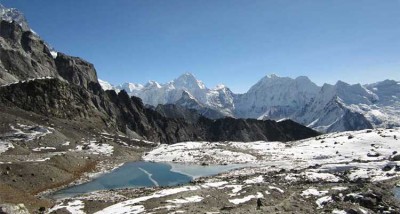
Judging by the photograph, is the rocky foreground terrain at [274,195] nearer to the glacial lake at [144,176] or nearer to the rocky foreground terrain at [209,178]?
the rocky foreground terrain at [209,178]

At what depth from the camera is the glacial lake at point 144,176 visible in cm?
7656

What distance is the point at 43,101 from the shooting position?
628 ft

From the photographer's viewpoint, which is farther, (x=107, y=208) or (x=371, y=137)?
(x=371, y=137)

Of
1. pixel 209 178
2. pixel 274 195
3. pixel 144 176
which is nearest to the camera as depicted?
pixel 274 195

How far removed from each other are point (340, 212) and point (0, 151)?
8346cm

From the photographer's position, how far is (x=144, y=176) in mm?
95000

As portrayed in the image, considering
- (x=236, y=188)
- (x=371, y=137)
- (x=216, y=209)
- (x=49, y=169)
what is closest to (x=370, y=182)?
(x=236, y=188)

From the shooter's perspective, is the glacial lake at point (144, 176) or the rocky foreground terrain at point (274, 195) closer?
the rocky foreground terrain at point (274, 195)

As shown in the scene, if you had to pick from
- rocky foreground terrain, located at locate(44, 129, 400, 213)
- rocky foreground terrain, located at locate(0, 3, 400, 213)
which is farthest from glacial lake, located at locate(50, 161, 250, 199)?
rocky foreground terrain, located at locate(44, 129, 400, 213)

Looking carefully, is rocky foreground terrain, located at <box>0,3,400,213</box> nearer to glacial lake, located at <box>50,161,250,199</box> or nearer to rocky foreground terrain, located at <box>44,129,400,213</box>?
rocky foreground terrain, located at <box>44,129,400,213</box>

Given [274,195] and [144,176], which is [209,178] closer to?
[144,176]

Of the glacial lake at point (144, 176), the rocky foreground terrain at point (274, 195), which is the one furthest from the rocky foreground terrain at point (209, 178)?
the glacial lake at point (144, 176)

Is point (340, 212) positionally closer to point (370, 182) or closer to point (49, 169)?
point (370, 182)

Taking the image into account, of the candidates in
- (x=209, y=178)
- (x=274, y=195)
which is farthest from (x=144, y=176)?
(x=274, y=195)
